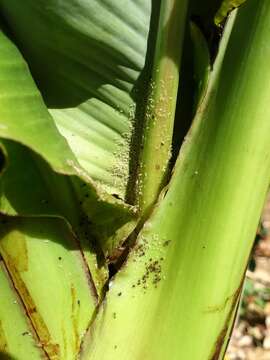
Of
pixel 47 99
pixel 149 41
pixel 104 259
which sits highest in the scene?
pixel 149 41

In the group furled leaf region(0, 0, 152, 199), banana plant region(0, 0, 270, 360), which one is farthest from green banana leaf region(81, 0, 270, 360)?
furled leaf region(0, 0, 152, 199)

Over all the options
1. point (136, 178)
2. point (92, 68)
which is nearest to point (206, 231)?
point (136, 178)

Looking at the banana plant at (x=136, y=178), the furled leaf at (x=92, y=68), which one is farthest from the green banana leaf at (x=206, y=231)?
the furled leaf at (x=92, y=68)

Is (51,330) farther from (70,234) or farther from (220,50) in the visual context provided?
(220,50)

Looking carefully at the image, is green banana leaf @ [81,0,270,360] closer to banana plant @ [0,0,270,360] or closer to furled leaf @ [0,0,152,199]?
banana plant @ [0,0,270,360]

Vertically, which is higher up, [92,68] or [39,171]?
[92,68]

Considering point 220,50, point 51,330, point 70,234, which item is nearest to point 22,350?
point 51,330

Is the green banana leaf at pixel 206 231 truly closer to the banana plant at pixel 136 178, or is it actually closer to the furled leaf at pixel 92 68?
the banana plant at pixel 136 178

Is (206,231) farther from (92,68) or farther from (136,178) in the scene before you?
(92,68)
